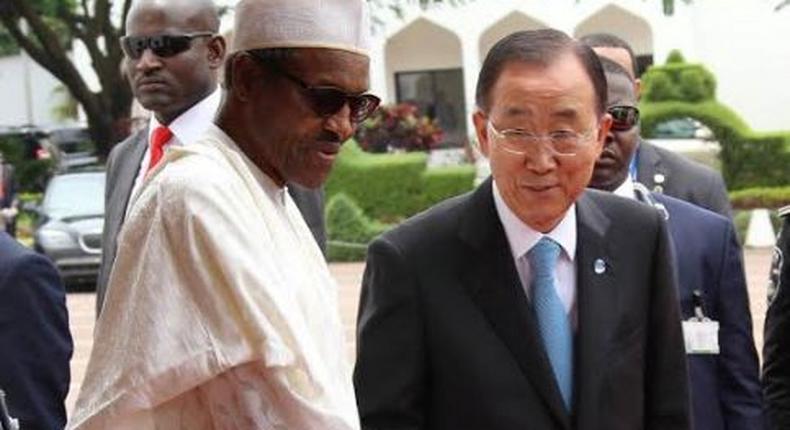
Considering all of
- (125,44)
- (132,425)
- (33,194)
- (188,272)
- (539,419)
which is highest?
(125,44)

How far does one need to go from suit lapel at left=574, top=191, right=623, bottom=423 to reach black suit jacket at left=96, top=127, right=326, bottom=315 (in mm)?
1284

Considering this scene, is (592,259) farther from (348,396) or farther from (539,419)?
(348,396)

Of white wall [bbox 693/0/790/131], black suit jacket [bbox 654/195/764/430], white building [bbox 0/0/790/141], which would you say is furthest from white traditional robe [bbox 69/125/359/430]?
white wall [bbox 693/0/790/131]

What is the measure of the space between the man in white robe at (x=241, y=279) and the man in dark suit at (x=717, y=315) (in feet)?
5.90

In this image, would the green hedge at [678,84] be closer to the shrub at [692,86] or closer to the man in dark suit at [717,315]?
the shrub at [692,86]

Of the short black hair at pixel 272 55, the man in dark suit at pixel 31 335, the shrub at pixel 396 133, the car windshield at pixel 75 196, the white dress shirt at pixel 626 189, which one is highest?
the short black hair at pixel 272 55

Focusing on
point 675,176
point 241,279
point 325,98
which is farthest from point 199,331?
point 675,176

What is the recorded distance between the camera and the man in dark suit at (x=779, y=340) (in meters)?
3.76

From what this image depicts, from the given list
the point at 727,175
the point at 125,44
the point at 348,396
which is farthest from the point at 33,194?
the point at 348,396

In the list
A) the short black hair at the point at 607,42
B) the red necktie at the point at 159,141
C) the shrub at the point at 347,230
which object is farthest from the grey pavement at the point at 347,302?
the red necktie at the point at 159,141

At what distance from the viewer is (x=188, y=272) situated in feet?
7.76

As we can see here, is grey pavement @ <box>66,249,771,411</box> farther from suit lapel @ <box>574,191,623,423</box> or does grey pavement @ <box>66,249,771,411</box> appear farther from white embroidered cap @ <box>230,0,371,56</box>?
white embroidered cap @ <box>230,0,371,56</box>

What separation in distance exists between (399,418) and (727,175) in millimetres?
20767

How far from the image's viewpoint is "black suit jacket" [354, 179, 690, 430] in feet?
10.3
